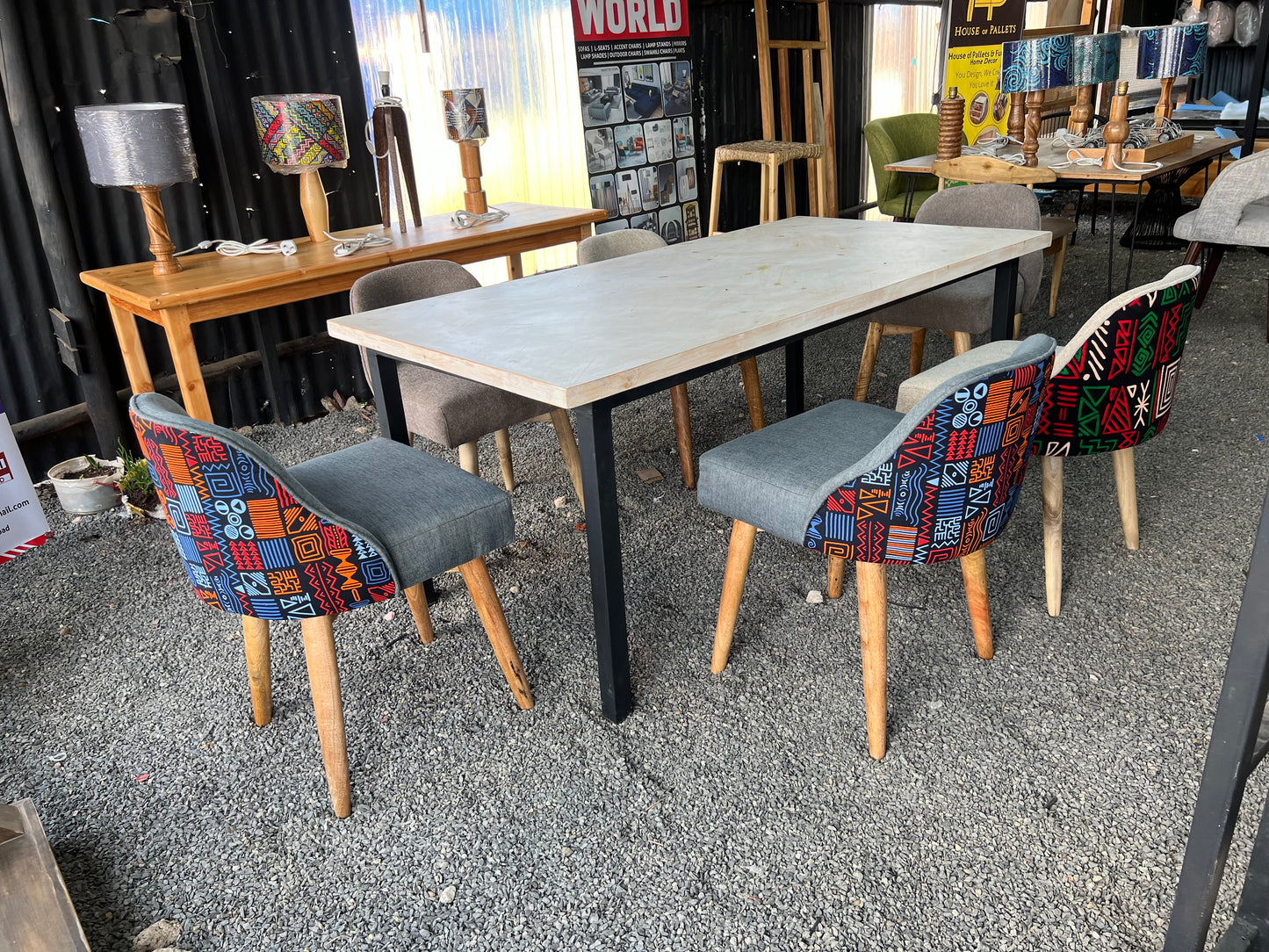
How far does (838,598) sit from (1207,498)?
1225mm

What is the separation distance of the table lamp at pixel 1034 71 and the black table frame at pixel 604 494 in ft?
8.23

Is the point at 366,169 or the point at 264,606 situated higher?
the point at 366,169

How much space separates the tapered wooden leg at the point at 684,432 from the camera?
2.82 m

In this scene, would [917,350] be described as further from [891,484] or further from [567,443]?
[891,484]

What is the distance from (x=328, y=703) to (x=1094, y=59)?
418cm

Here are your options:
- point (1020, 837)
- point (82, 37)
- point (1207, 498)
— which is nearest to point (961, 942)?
point (1020, 837)

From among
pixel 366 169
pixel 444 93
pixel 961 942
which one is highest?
pixel 444 93

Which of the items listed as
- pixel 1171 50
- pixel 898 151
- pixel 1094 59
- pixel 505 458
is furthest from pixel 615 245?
pixel 898 151

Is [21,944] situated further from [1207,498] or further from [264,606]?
[1207,498]

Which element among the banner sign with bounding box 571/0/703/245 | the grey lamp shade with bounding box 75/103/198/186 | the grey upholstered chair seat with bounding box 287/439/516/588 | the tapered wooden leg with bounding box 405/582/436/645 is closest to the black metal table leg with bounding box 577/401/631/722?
the grey upholstered chair seat with bounding box 287/439/516/588

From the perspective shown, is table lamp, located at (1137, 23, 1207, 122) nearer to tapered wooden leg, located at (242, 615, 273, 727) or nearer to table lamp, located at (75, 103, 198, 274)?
table lamp, located at (75, 103, 198, 274)

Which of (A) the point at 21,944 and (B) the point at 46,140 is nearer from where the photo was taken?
(A) the point at 21,944

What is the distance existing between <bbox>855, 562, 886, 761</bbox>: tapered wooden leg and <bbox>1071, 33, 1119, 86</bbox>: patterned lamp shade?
3392 millimetres

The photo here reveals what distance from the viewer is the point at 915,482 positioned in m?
1.52
